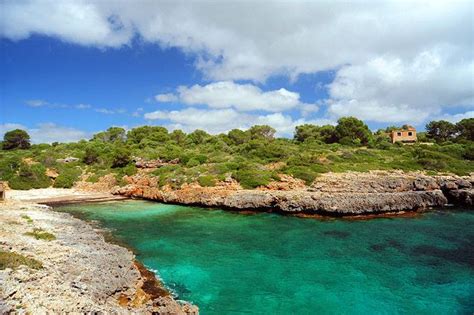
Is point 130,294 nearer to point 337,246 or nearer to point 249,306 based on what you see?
point 249,306

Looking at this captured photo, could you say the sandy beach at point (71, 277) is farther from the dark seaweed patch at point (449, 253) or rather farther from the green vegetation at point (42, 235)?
the dark seaweed patch at point (449, 253)

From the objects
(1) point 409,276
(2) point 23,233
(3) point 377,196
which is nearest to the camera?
(1) point 409,276

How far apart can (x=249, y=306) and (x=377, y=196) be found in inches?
856

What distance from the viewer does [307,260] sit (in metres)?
18.5

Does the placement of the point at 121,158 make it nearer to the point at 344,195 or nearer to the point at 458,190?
the point at 344,195

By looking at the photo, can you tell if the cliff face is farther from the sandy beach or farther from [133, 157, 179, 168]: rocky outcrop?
the sandy beach

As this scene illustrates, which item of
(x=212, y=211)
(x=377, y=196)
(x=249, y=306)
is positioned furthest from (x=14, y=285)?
(x=377, y=196)

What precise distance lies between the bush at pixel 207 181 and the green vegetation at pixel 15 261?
73.9ft

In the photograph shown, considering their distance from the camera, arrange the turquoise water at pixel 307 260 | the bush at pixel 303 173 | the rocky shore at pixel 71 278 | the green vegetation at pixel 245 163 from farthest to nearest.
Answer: the green vegetation at pixel 245 163 → the bush at pixel 303 173 → the turquoise water at pixel 307 260 → the rocky shore at pixel 71 278

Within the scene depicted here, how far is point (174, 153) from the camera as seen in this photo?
48781 mm

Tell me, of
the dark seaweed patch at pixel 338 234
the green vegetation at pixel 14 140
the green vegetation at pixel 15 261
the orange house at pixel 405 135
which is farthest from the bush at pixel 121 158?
the orange house at pixel 405 135

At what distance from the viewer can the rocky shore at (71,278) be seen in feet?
34.0

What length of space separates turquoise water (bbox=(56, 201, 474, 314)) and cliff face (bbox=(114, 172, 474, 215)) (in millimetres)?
2086

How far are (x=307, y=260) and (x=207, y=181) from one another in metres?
18.9
